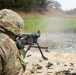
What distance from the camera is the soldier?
194 cm

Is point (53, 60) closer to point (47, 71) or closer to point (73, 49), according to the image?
point (47, 71)

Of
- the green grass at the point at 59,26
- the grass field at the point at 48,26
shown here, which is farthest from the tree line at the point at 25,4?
the green grass at the point at 59,26

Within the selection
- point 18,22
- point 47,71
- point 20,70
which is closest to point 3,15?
point 18,22

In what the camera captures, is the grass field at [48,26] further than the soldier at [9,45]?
Yes

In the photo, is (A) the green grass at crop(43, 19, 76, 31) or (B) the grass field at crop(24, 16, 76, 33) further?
(B) the grass field at crop(24, 16, 76, 33)

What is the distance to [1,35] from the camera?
2.02 meters

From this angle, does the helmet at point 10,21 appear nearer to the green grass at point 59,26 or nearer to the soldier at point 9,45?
the soldier at point 9,45

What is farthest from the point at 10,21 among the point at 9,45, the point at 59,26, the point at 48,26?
the point at 48,26

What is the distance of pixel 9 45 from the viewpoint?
6.46 feet

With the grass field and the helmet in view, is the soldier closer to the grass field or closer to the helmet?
the helmet

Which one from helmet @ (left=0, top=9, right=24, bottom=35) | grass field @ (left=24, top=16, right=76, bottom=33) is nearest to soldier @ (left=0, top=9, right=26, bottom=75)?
helmet @ (left=0, top=9, right=24, bottom=35)

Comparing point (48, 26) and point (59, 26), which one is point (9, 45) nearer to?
point (59, 26)

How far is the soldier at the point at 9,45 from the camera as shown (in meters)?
1.94

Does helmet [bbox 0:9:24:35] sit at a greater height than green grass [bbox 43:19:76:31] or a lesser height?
greater
